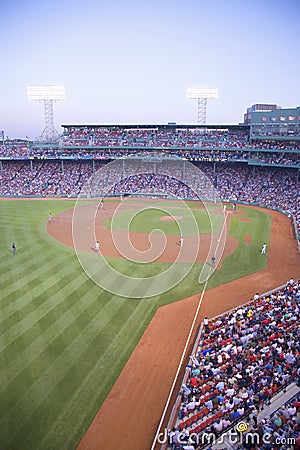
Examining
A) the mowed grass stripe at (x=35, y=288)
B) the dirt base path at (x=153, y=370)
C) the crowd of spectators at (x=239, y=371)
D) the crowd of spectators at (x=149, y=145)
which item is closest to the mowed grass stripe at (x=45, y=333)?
the mowed grass stripe at (x=35, y=288)

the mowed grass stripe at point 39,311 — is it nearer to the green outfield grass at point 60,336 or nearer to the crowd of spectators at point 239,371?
the green outfield grass at point 60,336

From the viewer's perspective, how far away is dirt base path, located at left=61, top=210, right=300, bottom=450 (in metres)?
10.9

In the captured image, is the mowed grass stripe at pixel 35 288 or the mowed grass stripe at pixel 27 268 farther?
the mowed grass stripe at pixel 27 268

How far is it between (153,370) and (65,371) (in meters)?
3.69

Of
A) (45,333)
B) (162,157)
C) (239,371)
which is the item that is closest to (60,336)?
(45,333)

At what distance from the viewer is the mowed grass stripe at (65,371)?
11.6 meters

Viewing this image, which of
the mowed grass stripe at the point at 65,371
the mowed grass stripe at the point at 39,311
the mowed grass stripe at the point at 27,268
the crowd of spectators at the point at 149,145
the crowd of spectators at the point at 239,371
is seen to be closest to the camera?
the crowd of spectators at the point at 239,371

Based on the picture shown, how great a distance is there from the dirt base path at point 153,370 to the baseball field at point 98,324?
0.04 meters

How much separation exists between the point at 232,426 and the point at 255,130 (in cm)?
5809

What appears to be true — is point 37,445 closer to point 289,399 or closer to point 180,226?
point 289,399

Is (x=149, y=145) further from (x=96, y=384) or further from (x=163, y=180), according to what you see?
(x=96, y=384)

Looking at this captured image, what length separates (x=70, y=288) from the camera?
2095 cm

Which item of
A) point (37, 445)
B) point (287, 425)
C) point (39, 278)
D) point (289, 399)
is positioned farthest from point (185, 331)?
point (39, 278)

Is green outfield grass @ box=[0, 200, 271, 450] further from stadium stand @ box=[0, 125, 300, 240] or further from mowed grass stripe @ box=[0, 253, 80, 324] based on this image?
stadium stand @ box=[0, 125, 300, 240]
